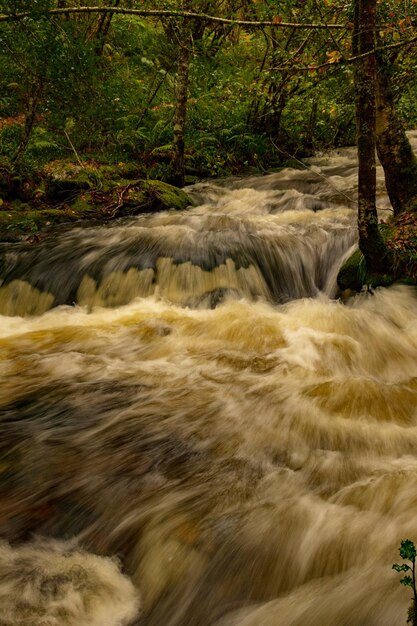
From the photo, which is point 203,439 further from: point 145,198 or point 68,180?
point 68,180

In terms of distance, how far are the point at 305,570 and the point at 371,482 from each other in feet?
2.33

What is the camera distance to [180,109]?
28.8 feet

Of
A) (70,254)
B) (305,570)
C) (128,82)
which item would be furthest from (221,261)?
(128,82)

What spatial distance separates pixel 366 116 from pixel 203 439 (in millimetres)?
3066

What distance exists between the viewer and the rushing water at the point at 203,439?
1837 mm

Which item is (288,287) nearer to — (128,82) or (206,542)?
(206,542)

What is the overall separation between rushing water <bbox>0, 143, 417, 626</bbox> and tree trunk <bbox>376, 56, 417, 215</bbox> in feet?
3.66

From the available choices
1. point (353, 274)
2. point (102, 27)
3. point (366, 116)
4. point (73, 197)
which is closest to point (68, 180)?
point (73, 197)

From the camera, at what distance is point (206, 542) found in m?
2.07

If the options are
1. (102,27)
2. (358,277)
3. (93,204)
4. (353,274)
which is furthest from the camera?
(102,27)

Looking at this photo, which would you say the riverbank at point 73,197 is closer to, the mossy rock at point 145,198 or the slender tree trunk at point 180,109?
the mossy rock at point 145,198

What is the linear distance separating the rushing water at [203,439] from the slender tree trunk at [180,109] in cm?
390

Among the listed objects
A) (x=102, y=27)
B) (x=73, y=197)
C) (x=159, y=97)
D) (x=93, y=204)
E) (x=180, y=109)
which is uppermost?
(x=102, y=27)

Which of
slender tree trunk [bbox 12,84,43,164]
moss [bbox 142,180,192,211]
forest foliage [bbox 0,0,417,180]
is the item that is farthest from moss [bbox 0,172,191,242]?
forest foliage [bbox 0,0,417,180]
